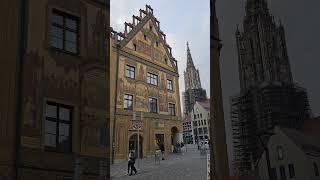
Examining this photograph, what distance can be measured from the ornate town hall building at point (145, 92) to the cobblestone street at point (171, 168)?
0.04 m

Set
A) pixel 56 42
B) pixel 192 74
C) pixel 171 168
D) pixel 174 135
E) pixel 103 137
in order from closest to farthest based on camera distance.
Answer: pixel 192 74 < pixel 171 168 < pixel 174 135 < pixel 103 137 < pixel 56 42

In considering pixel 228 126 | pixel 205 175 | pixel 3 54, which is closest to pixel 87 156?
pixel 3 54

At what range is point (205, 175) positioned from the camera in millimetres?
743

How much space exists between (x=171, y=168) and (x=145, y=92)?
29 centimetres

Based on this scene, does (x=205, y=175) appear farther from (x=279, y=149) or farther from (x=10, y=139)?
(x=10, y=139)

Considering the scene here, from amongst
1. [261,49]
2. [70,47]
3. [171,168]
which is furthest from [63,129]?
[261,49]

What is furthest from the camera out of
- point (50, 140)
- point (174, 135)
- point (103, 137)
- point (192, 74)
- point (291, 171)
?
point (50, 140)

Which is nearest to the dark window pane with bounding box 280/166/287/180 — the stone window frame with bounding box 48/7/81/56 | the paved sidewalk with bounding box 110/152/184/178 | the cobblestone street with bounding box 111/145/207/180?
the cobblestone street with bounding box 111/145/207/180

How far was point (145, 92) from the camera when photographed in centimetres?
122

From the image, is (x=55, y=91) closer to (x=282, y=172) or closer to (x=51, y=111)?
(x=51, y=111)

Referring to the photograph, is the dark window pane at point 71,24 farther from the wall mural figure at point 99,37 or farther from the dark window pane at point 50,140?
the dark window pane at point 50,140

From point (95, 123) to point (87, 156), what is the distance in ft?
0.51

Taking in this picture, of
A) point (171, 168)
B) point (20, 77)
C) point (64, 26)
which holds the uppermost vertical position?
point (64, 26)

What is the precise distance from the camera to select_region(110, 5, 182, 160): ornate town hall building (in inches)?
44.4
